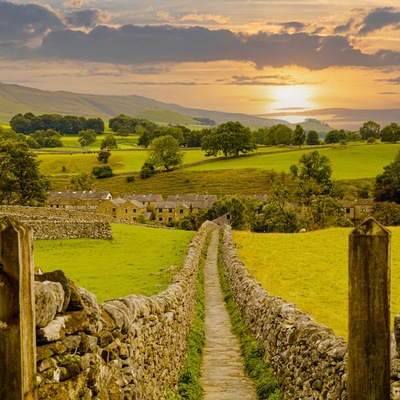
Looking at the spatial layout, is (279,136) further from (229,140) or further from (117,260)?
(117,260)

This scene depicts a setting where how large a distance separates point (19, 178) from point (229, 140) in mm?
→ 92262

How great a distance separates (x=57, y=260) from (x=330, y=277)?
12928mm

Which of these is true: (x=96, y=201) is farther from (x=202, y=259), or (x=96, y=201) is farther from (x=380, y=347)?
(x=380, y=347)

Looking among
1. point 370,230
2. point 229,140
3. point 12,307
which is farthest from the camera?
point 229,140

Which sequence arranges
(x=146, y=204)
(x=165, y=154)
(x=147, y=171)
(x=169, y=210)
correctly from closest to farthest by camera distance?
1. (x=169, y=210)
2. (x=146, y=204)
3. (x=147, y=171)
4. (x=165, y=154)

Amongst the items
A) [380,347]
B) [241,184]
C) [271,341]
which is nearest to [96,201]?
[241,184]

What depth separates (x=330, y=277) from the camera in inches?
1148

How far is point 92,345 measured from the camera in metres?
6.04

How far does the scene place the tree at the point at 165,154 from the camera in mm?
147000

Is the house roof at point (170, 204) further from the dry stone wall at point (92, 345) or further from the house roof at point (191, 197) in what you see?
the dry stone wall at point (92, 345)

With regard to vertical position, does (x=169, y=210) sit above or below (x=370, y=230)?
below

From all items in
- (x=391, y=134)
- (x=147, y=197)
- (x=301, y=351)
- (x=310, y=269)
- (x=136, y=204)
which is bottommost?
(x=136, y=204)

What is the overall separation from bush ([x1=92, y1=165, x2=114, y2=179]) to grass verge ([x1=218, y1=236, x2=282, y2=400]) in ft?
429

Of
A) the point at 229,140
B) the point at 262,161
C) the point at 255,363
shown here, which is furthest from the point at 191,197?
the point at 255,363
